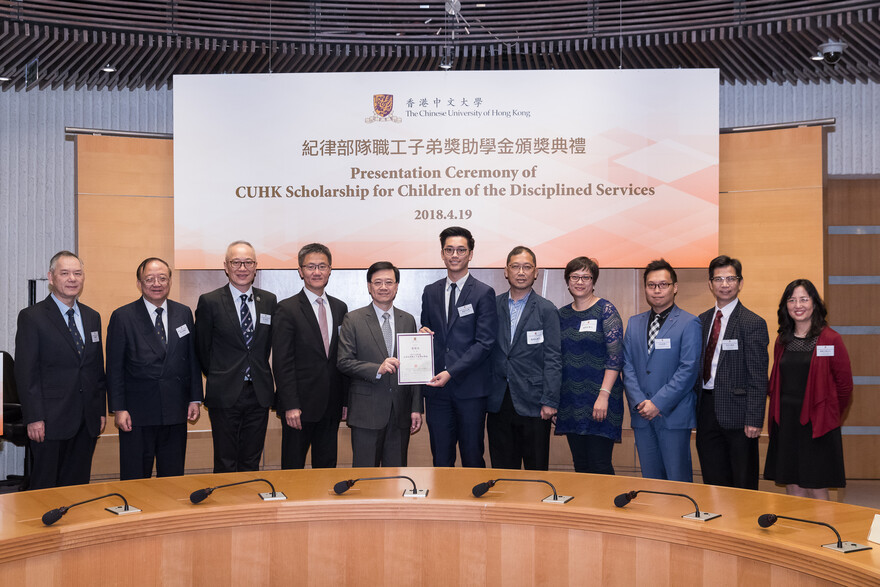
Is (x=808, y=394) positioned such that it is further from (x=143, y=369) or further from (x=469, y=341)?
(x=143, y=369)

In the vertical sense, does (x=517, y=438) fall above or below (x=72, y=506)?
below

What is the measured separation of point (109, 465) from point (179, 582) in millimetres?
3922

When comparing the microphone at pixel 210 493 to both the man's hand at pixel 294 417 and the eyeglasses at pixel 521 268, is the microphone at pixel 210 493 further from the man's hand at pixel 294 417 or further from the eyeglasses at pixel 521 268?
the eyeglasses at pixel 521 268

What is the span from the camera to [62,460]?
164 inches

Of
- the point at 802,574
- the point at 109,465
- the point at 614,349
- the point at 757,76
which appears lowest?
the point at 109,465

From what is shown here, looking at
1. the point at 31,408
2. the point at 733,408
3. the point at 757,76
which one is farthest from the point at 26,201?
the point at 757,76

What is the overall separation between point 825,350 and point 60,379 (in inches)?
157

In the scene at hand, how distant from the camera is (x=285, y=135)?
5.58 metres

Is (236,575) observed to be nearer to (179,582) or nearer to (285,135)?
(179,582)

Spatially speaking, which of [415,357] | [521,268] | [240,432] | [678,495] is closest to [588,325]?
[521,268]

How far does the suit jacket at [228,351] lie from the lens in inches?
166

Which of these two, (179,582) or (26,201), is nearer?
(179,582)

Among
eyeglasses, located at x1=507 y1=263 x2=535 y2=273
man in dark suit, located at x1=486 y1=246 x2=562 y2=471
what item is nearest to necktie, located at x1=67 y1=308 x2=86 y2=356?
man in dark suit, located at x1=486 y1=246 x2=562 y2=471

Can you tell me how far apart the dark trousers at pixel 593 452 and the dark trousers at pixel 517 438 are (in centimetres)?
17
